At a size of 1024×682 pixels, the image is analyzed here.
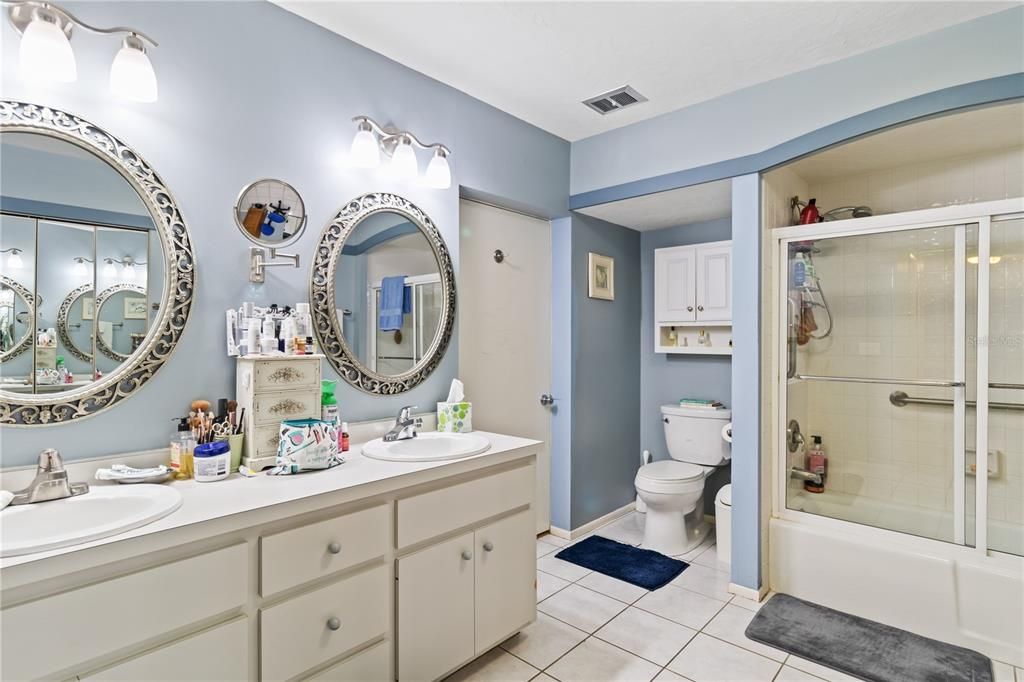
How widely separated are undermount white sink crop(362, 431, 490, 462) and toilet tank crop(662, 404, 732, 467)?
165 cm

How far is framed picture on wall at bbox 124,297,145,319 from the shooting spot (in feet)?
5.26

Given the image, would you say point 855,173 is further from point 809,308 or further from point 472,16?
point 472,16

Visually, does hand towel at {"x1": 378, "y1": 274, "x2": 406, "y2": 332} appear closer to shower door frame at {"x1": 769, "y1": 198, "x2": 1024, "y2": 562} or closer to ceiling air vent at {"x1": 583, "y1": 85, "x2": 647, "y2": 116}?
ceiling air vent at {"x1": 583, "y1": 85, "x2": 647, "y2": 116}

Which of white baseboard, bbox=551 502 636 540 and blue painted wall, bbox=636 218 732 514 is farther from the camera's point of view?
blue painted wall, bbox=636 218 732 514

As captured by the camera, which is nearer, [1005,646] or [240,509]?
[240,509]

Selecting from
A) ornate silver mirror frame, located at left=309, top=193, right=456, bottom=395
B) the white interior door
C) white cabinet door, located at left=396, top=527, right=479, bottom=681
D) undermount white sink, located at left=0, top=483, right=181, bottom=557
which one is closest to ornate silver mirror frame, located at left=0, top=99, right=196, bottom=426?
undermount white sink, located at left=0, top=483, right=181, bottom=557

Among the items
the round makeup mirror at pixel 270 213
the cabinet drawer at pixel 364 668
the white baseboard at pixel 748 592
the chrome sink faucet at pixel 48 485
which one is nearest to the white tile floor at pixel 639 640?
the white baseboard at pixel 748 592

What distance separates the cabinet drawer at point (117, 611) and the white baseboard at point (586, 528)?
7.45 feet

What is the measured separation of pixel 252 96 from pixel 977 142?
3187mm

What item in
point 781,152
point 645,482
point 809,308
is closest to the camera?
point 781,152

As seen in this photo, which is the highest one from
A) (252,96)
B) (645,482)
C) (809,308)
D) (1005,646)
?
(252,96)

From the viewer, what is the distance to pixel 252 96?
1.88 meters

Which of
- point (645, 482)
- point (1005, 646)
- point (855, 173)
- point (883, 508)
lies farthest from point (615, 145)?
point (1005, 646)

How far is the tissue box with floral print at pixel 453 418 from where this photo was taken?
2.40 meters
